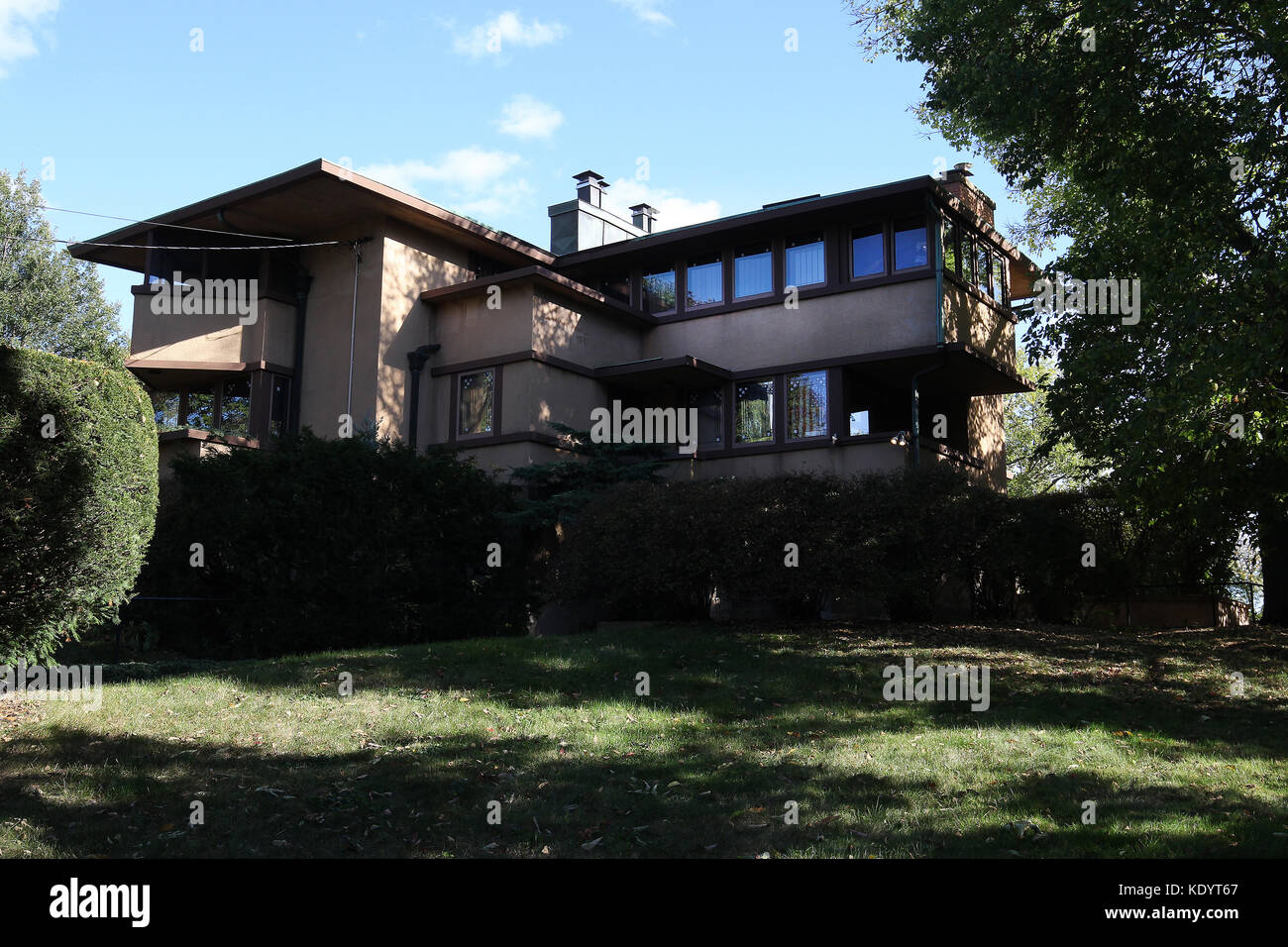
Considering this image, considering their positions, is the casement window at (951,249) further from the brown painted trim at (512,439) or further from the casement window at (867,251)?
the brown painted trim at (512,439)

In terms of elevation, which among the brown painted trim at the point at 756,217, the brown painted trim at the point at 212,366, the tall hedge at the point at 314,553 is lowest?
the tall hedge at the point at 314,553

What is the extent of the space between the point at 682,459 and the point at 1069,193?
950cm

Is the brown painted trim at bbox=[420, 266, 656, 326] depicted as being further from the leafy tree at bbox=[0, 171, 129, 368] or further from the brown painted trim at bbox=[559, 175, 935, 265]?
the leafy tree at bbox=[0, 171, 129, 368]

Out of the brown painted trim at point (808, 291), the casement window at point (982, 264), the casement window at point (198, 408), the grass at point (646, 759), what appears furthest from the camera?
the casement window at point (198, 408)

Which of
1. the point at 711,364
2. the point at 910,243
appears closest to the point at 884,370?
the point at 910,243

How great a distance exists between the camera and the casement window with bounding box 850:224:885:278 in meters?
19.7

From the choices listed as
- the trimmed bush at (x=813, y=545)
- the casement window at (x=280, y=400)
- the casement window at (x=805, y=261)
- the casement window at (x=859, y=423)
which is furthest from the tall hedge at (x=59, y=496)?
the casement window at (x=805, y=261)

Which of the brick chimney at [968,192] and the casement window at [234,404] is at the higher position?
the brick chimney at [968,192]

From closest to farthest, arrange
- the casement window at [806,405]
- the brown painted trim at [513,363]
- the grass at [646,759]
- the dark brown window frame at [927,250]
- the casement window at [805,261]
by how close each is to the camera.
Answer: the grass at [646,759] → the dark brown window frame at [927,250] → the brown painted trim at [513,363] → the casement window at [806,405] → the casement window at [805,261]

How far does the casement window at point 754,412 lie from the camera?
794 inches

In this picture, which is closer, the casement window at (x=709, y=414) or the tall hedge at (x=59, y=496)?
the tall hedge at (x=59, y=496)

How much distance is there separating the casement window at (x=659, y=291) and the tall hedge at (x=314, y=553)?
7.64 meters
